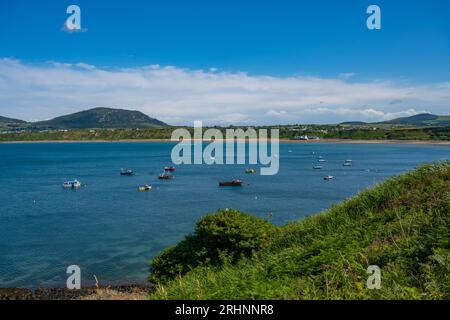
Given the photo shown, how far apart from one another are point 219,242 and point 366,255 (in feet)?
45.0

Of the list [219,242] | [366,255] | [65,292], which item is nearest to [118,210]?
[65,292]

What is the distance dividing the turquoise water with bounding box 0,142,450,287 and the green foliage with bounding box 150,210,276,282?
1265cm

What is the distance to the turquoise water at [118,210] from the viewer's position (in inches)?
1553

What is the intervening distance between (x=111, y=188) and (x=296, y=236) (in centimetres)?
7666

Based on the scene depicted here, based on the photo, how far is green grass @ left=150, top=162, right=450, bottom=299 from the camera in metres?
7.38

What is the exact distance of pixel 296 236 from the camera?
555 inches

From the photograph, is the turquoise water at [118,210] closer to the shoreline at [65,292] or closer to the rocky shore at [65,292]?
the shoreline at [65,292]

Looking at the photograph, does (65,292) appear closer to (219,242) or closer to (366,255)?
(219,242)

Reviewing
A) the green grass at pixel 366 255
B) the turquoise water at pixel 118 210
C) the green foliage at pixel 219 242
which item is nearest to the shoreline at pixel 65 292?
the turquoise water at pixel 118 210

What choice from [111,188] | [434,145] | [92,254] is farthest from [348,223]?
[434,145]

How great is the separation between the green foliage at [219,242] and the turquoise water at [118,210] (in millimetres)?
12652

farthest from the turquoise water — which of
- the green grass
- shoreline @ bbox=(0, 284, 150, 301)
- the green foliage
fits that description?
the green grass
